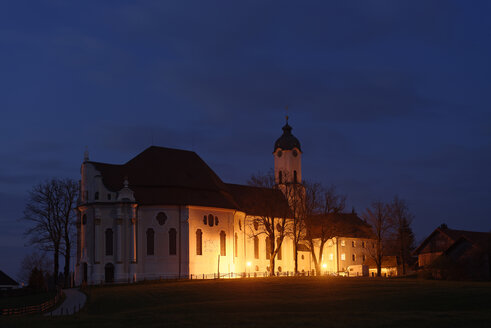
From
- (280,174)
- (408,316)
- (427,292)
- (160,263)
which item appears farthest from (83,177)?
(408,316)

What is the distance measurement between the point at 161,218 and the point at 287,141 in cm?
3428

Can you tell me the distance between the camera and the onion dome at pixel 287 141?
99.2m

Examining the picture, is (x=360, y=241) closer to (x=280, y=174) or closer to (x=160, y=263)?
(x=280, y=174)

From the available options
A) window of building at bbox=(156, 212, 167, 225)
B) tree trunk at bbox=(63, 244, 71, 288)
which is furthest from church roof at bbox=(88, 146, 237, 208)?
tree trunk at bbox=(63, 244, 71, 288)

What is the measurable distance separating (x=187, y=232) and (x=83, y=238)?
38.9 feet

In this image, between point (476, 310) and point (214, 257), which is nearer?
point (476, 310)

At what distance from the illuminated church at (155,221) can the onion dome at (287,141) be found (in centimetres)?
2259

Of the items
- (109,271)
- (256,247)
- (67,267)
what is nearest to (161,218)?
(109,271)

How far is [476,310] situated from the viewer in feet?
115

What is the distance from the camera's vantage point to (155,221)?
70875mm

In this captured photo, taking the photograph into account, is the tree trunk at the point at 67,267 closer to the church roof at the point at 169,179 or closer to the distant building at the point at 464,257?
the church roof at the point at 169,179

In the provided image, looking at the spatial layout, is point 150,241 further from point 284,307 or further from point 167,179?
point 284,307

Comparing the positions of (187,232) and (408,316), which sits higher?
(187,232)

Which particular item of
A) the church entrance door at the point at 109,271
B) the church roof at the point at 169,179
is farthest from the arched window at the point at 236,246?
the church entrance door at the point at 109,271
